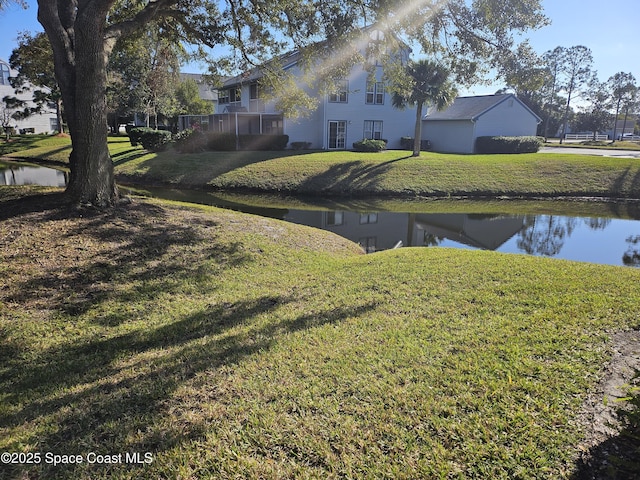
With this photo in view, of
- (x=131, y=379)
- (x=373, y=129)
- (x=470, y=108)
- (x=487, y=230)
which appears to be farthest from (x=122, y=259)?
(x=470, y=108)

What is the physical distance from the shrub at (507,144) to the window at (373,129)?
7597 millimetres

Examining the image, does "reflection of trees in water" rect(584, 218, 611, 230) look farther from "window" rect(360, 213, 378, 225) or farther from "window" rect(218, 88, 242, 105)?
"window" rect(218, 88, 242, 105)

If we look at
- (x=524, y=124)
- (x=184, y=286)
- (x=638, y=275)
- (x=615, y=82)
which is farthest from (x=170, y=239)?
(x=615, y=82)

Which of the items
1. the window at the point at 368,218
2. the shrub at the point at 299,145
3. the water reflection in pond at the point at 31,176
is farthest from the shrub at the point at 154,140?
the window at the point at 368,218

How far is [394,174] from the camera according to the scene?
22.3m

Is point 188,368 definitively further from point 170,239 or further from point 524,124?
point 524,124

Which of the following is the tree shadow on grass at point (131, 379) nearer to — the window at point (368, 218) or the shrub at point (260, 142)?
the window at point (368, 218)

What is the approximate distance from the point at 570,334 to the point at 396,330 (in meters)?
1.69

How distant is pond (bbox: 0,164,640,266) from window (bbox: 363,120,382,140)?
1452 centimetres

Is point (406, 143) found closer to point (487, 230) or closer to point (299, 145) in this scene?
point (299, 145)

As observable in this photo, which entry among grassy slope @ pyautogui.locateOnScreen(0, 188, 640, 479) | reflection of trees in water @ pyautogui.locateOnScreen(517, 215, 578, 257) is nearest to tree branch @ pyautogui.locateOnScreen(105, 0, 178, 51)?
grassy slope @ pyautogui.locateOnScreen(0, 188, 640, 479)

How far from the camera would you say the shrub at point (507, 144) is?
3139 centimetres

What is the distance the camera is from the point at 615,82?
2426 inches

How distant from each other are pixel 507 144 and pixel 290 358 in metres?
32.0
